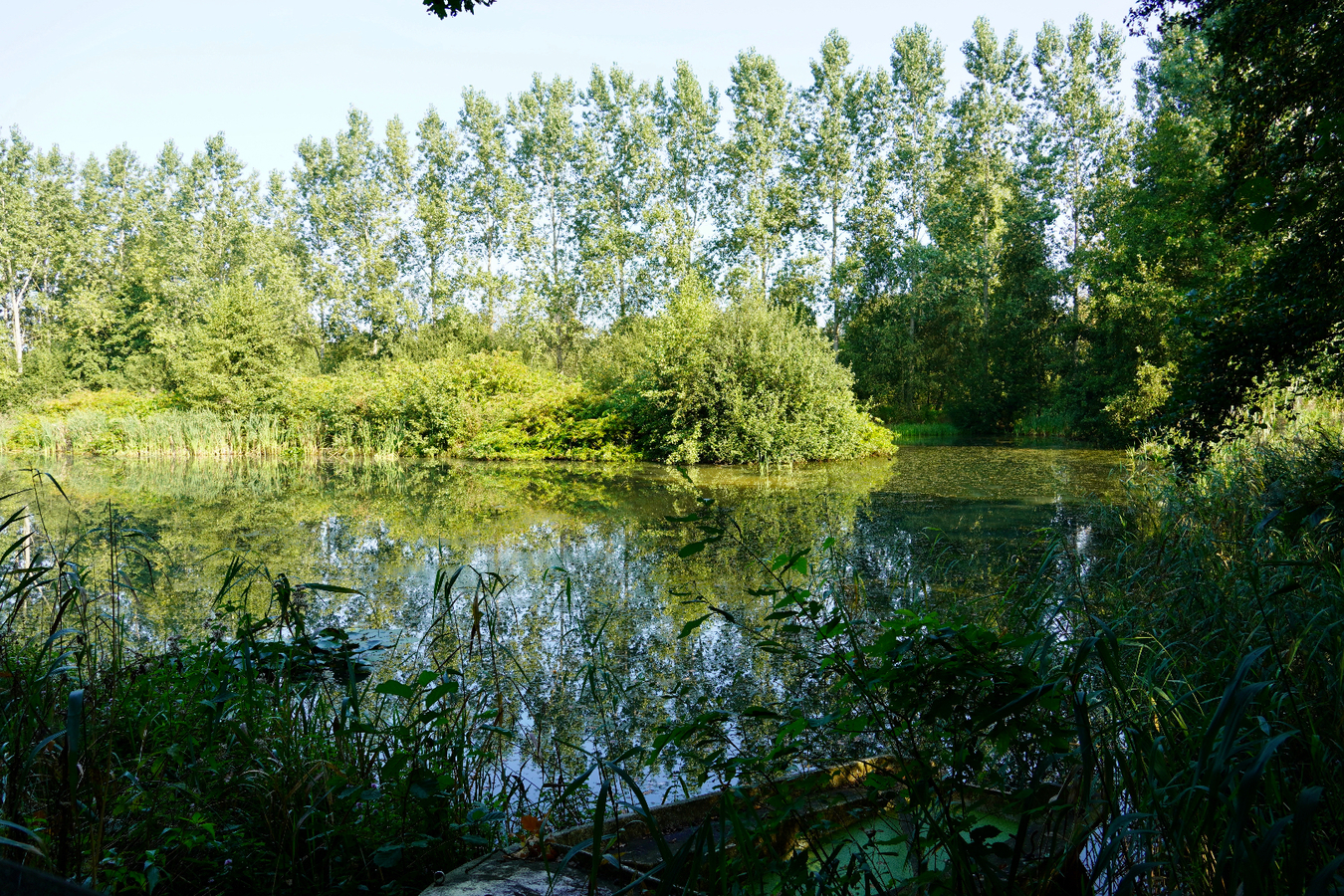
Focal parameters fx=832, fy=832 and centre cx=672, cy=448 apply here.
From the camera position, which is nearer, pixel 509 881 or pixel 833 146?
pixel 509 881

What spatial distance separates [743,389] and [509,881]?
14338 millimetres

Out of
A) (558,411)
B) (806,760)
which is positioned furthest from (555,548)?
(558,411)

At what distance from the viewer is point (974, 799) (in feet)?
7.19

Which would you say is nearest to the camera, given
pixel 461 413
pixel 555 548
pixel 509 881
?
pixel 509 881

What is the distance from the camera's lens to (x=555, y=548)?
7961 mm

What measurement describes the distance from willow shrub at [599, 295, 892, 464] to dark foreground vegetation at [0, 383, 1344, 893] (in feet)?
39.2

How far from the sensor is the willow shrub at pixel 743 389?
1602cm

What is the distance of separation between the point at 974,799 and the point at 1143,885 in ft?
1.42

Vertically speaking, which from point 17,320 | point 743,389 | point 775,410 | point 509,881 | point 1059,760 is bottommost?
point 509,881

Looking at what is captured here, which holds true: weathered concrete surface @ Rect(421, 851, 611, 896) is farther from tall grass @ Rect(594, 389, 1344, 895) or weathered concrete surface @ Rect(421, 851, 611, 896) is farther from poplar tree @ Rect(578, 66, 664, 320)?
poplar tree @ Rect(578, 66, 664, 320)

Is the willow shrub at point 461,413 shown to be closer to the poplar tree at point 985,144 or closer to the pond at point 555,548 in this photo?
the pond at point 555,548

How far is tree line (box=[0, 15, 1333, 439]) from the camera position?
2431 centimetres

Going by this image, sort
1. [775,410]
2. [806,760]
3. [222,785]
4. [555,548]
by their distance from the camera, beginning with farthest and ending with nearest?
[775,410] → [555,548] → [806,760] → [222,785]

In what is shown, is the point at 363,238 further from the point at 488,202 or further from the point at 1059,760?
the point at 1059,760
